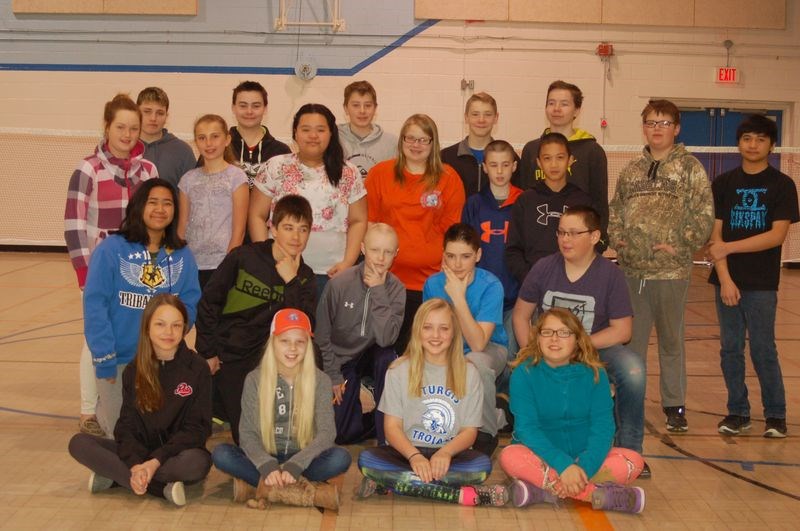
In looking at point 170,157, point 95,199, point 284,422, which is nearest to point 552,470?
point 284,422

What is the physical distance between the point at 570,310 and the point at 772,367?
1304 millimetres

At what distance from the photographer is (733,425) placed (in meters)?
5.09

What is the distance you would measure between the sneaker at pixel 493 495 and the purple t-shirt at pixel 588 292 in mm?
1010

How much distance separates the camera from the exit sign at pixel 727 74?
1238 centimetres

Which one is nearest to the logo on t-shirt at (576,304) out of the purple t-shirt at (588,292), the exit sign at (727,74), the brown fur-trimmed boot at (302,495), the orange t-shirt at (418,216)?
the purple t-shirt at (588,292)

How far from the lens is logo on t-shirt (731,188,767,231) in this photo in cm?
504

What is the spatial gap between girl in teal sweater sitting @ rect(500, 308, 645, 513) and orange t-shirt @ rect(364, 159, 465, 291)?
1096 millimetres

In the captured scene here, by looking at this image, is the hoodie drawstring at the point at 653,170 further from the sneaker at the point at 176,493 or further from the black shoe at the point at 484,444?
the sneaker at the point at 176,493

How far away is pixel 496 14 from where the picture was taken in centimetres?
1220

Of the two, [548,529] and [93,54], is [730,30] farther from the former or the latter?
[548,529]

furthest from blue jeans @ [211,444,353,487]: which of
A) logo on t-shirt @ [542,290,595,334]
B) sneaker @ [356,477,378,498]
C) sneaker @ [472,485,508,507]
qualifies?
logo on t-shirt @ [542,290,595,334]

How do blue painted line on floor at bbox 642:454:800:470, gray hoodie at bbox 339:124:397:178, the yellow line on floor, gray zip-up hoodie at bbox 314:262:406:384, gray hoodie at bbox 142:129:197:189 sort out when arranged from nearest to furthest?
the yellow line on floor, blue painted line on floor at bbox 642:454:800:470, gray zip-up hoodie at bbox 314:262:406:384, gray hoodie at bbox 142:129:197:189, gray hoodie at bbox 339:124:397:178

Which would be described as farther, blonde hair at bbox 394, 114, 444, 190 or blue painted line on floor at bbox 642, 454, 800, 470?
blonde hair at bbox 394, 114, 444, 190

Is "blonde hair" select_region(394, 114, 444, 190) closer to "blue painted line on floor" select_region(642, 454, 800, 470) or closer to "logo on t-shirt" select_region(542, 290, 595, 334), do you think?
"logo on t-shirt" select_region(542, 290, 595, 334)
